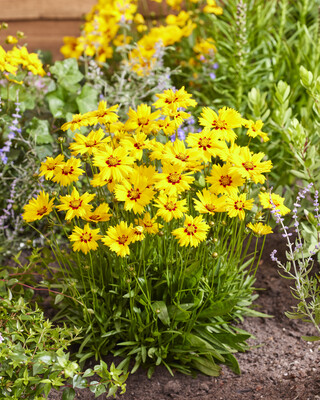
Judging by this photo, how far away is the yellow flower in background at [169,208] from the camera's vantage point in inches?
51.9

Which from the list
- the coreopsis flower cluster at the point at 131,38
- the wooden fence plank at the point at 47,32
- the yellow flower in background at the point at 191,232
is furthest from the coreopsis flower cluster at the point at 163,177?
the wooden fence plank at the point at 47,32

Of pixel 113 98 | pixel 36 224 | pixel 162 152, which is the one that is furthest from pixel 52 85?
pixel 162 152

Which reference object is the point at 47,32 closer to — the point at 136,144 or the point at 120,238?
the point at 136,144

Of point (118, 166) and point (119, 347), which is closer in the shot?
point (118, 166)

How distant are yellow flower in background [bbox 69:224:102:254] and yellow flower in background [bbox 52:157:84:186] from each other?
5.5 inches

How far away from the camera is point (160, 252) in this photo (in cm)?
159

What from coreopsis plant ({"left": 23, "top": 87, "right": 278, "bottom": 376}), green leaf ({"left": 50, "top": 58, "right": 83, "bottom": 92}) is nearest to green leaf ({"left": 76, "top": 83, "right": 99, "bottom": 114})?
green leaf ({"left": 50, "top": 58, "right": 83, "bottom": 92})

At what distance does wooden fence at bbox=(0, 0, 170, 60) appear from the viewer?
3.46m

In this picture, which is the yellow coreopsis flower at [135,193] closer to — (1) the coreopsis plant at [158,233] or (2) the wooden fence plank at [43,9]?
(1) the coreopsis plant at [158,233]

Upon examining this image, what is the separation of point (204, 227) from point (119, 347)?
0.63m

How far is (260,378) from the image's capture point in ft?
5.45

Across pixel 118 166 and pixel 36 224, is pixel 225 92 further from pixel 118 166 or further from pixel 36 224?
pixel 118 166

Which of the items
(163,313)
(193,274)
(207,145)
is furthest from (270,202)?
(163,313)

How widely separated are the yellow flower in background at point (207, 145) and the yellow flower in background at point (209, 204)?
109mm
